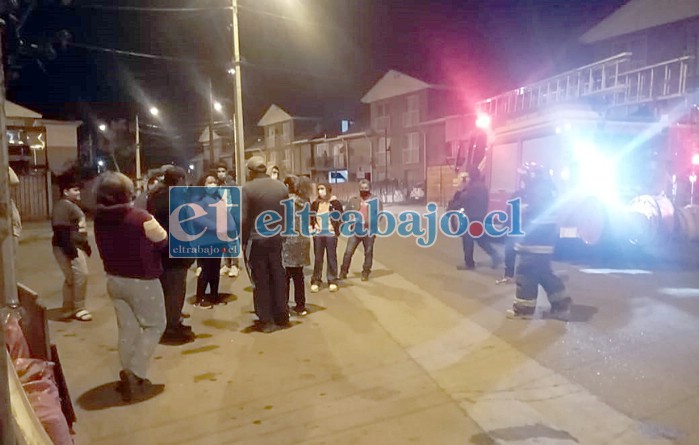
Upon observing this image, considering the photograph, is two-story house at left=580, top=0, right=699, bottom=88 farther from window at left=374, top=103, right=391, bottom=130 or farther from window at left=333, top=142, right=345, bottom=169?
window at left=333, top=142, right=345, bottom=169

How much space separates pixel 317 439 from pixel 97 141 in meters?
54.9

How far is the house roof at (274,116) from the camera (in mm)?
51969

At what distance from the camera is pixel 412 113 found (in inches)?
1540

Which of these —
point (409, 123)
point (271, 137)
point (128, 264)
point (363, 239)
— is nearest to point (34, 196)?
point (363, 239)

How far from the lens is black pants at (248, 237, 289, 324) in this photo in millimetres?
6758

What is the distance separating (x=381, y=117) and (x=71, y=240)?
119 feet

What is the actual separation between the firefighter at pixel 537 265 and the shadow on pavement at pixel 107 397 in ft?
13.2

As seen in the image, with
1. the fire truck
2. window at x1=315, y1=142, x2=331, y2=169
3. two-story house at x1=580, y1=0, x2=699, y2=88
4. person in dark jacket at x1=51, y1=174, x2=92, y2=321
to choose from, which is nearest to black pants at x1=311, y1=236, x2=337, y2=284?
person in dark jacket at x1=51, y1=174, x2=92, y2=321

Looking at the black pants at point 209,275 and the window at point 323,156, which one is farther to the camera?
the window at point 323,156

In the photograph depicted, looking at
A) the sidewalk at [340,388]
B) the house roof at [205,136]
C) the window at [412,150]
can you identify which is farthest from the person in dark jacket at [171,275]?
the house roof at [205,136]

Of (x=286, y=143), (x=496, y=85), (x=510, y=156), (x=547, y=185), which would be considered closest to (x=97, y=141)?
(x=286, y=143)

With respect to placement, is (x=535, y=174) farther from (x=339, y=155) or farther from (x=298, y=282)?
(x=339, y=155)

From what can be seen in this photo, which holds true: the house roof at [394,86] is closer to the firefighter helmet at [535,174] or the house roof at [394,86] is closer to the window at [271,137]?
the window at [271,137]

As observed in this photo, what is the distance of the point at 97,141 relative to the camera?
176 ft
